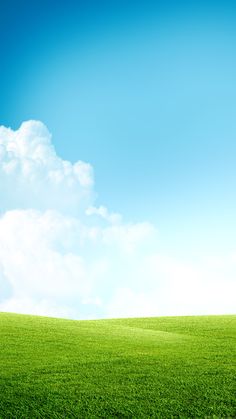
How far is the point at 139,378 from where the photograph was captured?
8.84 meters

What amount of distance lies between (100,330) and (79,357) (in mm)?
4469

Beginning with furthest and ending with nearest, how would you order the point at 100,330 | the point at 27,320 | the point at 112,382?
the point at 27,320
the point at 100,330
the point at 112,382

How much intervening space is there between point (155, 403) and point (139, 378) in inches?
47.2

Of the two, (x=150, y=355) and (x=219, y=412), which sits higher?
(x=150, y=355)

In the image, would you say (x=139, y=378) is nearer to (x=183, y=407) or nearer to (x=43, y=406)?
(x=183, y=407)

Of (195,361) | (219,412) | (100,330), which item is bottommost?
(219,412)

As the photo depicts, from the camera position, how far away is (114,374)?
9047 millimetres

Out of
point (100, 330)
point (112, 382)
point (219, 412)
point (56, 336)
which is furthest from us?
point (100, 330)

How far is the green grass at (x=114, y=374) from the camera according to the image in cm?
748

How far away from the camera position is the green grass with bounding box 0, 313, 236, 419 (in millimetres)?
7484

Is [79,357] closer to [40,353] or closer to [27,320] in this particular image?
[40,353]

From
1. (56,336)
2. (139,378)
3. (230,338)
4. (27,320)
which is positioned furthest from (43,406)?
(27,320)

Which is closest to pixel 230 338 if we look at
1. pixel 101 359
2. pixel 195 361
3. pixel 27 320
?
pixel 195 361

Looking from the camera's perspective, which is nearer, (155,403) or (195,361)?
(155,403)
